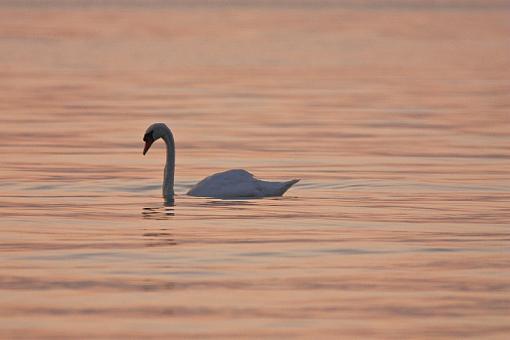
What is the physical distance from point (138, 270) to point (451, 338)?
3.10m

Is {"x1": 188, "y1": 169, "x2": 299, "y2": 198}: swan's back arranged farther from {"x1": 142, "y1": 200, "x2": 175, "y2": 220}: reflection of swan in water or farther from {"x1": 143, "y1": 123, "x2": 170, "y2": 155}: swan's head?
{"x1": 143, "y1": 123, "x2": 170, "y2": 155}: swan's head

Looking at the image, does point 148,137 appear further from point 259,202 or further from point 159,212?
point 159,212

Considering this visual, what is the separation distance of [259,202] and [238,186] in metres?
0.27

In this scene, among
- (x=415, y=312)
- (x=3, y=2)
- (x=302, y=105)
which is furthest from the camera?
(x=3, y=2)

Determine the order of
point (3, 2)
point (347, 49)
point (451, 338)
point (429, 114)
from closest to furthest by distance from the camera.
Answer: point (451, 338) < point (429, 114) < point (347, 49) < point (3, 2)

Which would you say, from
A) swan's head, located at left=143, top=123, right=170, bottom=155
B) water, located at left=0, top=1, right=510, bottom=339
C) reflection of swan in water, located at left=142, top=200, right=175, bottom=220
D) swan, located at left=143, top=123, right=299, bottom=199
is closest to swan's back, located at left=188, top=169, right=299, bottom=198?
swan, located at left=143, top=123, right=299, bottom=199

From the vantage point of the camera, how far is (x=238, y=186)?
17.4m

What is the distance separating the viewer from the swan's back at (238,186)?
57.3 ft

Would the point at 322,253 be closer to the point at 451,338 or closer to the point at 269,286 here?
the point at 269,286

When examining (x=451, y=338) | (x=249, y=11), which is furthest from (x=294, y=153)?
(x=249, y=11)

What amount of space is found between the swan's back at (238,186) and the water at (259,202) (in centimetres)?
16

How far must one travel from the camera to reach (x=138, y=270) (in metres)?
12.4

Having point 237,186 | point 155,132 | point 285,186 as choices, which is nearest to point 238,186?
point 237,186

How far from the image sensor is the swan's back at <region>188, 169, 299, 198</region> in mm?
17453
